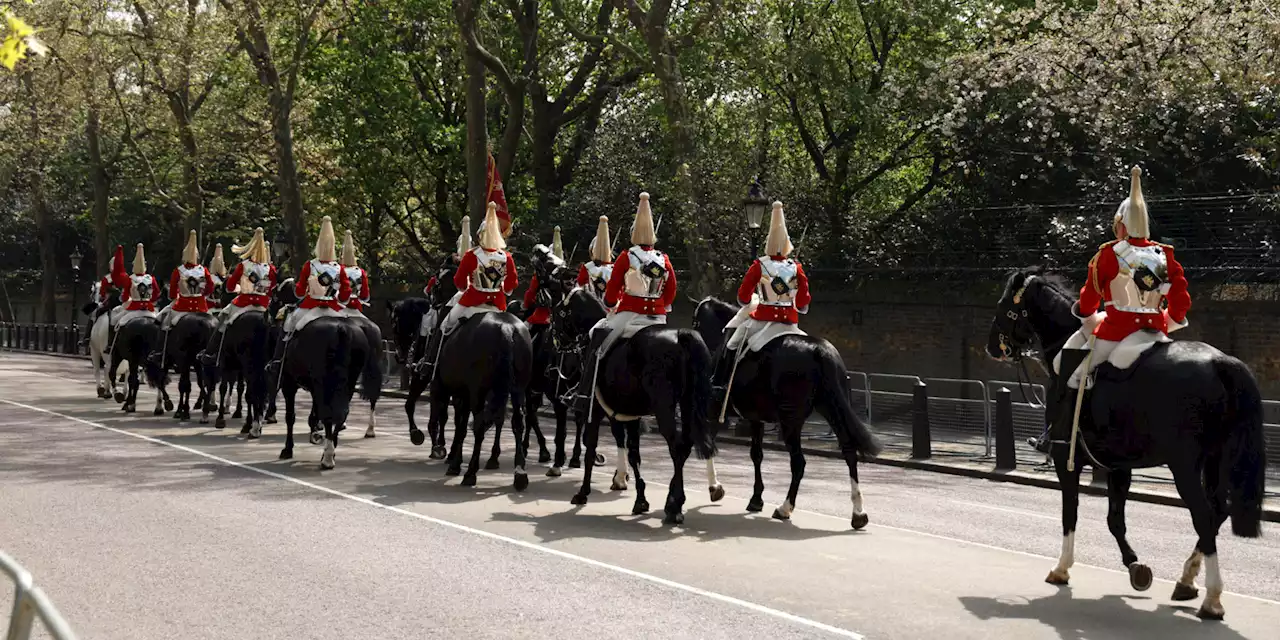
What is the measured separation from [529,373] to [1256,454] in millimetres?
7879

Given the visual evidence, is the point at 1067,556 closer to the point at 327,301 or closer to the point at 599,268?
the point at 599,268

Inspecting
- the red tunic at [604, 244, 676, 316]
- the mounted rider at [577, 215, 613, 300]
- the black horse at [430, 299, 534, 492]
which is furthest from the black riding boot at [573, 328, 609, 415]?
the mounted rider at [577, 215, 613, 300]

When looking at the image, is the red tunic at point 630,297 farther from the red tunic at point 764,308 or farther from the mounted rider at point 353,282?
the mounted rider at point 353,282

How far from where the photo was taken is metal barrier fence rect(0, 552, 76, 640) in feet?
12.4

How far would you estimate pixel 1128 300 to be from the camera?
896 cm

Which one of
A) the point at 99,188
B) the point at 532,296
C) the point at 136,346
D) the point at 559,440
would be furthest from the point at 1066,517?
the point at 99,188

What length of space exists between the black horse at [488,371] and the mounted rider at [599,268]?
1440 mm

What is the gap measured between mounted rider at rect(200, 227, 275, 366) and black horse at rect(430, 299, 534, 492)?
6594mm

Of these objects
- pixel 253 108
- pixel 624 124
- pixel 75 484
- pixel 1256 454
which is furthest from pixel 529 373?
pixel 253 108

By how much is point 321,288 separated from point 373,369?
1541 millimetres

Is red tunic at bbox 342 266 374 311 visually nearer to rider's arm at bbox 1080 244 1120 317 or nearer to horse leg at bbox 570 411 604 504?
horse leg at bbox 570 411 604 504

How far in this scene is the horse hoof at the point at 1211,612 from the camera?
26.6 ft

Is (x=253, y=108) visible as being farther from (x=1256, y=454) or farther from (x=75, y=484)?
(x=1256, y=454)

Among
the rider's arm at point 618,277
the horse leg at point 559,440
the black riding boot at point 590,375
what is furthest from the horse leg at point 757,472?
the horse leg at point 559,440
